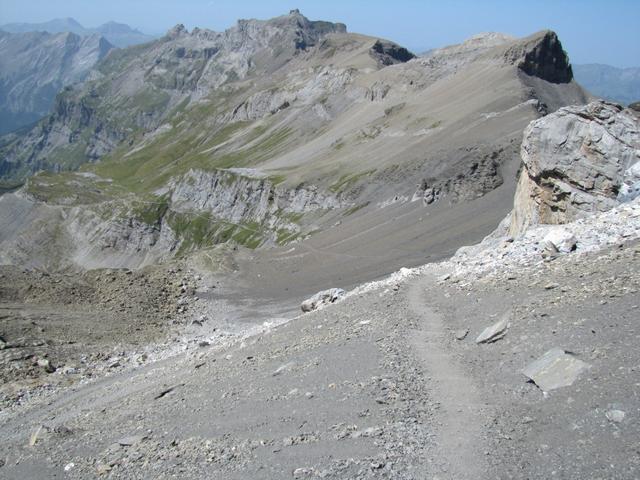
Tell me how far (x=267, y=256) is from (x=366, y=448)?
199 ft

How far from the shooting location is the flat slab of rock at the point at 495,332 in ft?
72.7

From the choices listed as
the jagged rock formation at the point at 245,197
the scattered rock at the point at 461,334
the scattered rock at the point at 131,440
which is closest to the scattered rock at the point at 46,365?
the scattered rock at the point at 131,440

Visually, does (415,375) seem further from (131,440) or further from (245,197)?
(245,197)

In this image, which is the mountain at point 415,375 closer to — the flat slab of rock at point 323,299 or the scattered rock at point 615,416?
the scattered rock at point 615,416

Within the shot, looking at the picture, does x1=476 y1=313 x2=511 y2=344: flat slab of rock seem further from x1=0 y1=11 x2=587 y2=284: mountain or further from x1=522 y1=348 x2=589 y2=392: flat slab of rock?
x1=0 y1=11 x2=587 y2=284: mountain

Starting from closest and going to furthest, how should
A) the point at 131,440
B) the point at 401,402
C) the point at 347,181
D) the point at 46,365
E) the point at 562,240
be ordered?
the point at 401,402 → the point at 131,440 → the point at 562,240 → the point at 46,365 → the point at 347,181

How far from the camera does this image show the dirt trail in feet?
49.2

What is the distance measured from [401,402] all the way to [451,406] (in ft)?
5.09

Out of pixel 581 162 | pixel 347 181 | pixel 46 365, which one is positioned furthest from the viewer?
pixel 347 181

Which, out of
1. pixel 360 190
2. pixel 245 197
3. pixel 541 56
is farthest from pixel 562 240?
pixel 245 197

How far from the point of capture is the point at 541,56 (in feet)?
438

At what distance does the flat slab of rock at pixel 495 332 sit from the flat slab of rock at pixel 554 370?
3135 millimetres

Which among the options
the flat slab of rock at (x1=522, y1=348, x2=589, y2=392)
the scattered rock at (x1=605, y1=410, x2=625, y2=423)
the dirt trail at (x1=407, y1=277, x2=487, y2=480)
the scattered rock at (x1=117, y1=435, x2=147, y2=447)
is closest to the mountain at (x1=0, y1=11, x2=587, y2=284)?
the dirt trail at (x1=407, y1=277, x2=487, y2=480)

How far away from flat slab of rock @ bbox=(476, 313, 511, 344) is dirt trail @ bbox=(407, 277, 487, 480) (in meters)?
1.36
